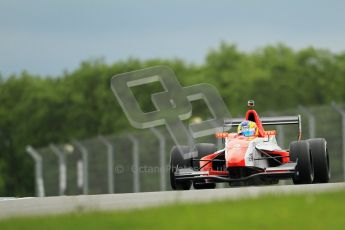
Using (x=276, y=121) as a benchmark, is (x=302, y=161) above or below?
below

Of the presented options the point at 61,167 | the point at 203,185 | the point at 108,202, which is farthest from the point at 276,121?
the point at 61,167

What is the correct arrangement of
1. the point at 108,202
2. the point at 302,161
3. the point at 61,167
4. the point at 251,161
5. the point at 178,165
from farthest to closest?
the point at 61,167
the point at 178,165
the point at 251,161
the point at 302,161
the point at 108,202

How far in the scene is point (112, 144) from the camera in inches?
1417

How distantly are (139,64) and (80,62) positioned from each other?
693 centimetres

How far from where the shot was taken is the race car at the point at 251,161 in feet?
59.5

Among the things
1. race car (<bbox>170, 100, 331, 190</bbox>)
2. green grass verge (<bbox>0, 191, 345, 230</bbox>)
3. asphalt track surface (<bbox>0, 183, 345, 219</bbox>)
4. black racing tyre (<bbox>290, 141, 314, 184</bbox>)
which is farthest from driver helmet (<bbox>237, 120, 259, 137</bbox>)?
green grass verge (<bbox>0, 191, 345, 230</bbox>)

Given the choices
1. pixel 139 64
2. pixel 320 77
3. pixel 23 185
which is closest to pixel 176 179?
pixel 23 185

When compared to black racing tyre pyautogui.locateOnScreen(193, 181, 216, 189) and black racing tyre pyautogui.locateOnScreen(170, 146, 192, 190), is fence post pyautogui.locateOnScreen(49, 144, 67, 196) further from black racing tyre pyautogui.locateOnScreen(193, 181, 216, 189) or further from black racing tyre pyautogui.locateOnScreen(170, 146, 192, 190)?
black racing tyre pyautogui.locateOnScreen(170, 146, 192, 190)

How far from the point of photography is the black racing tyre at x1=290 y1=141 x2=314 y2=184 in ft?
58.9

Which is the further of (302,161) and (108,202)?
(302,161)

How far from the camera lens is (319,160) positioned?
60.1 feet

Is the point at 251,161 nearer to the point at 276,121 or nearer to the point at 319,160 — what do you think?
the point at 319,160

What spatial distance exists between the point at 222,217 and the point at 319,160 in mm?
8172

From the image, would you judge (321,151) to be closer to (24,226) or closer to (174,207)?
(174,207)
